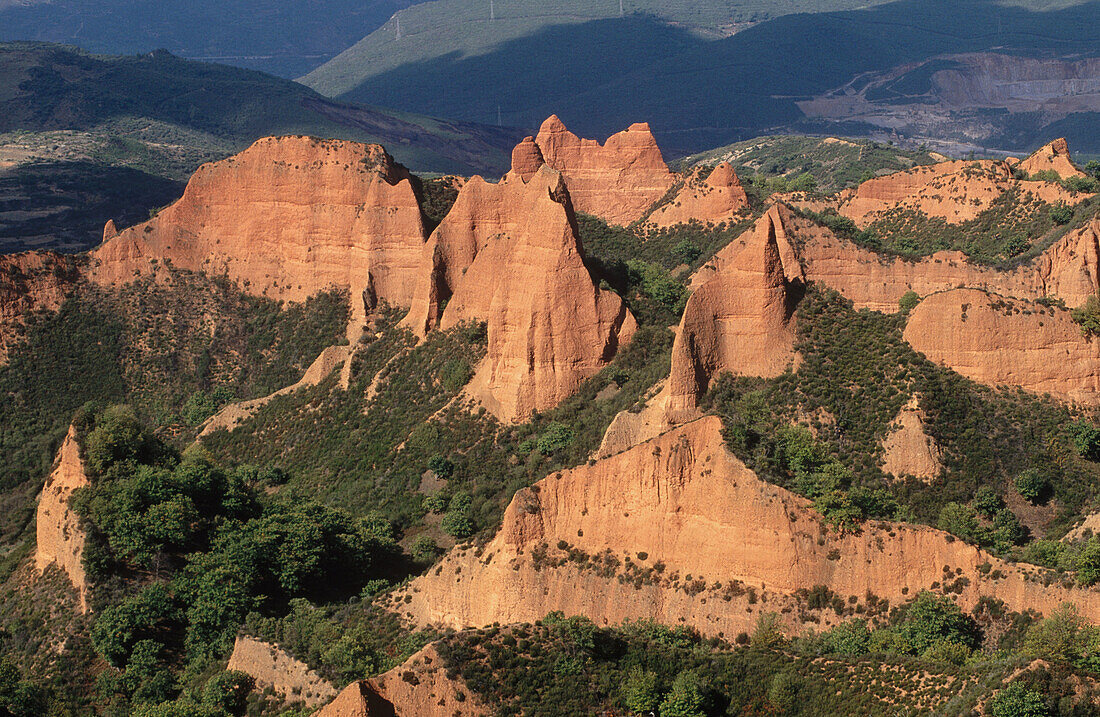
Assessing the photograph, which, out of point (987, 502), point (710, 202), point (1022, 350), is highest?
point (710, 202)

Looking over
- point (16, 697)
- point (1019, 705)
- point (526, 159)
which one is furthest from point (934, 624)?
point (526, 159)

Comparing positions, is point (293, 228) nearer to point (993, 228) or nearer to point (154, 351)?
point (154, 351)

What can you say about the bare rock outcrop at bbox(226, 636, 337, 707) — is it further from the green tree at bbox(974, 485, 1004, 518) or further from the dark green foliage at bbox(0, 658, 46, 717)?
the green tree at bbox(974, 485, 1004, 518)

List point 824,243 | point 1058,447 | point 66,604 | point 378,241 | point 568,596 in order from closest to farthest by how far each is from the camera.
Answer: point 568,596, point 66,604, point 1058,447, point 824,243, point 378,241

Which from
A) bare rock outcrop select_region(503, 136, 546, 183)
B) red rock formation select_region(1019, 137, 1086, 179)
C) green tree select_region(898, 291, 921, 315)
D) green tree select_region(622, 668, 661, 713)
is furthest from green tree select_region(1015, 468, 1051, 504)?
bare rock outcrop select_region(503, 136, 546, 183)

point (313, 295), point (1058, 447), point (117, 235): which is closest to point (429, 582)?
point (1058, 447)

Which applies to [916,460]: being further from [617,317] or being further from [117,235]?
[117,235]
